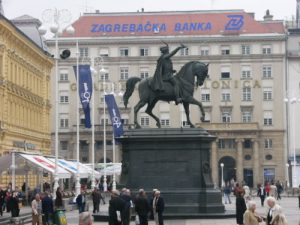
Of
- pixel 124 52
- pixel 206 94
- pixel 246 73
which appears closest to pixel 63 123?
pixel 124 52

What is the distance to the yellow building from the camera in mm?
67312

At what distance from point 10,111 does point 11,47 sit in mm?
5194

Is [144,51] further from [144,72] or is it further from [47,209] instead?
[47,209]

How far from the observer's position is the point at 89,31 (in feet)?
408

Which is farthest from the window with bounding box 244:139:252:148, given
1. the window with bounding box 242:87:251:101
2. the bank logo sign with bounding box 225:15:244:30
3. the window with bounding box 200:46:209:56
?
the bank logo sign with bounding box 225:15:244:30

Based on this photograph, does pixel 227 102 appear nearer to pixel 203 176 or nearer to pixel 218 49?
pixel 218 49

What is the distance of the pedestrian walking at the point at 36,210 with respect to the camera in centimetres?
3406

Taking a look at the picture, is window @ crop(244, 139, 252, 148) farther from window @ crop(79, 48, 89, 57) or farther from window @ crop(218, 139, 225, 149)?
window @ crop(79, 48, 89, 57)

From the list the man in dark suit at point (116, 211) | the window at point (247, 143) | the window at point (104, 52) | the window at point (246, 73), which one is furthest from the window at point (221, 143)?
the man in dark suit at point (116, 211)

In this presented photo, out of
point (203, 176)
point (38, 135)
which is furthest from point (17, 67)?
point (203, 176)

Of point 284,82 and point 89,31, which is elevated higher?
point 89,31

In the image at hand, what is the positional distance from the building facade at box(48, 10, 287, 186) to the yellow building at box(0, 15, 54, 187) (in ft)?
97.6

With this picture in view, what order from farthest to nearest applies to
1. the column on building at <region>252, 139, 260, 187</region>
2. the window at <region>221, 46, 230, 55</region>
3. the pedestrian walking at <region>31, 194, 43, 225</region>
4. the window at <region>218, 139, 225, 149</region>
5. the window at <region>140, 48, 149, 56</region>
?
the window at <region>140, 48, 149, 56</region>, the window at <region>221, 46, 230, 55</region>, the window at <region>218, 139, 225, 149</region>, the column on building at <region>252, 139, 260, 187</region>, the pedestrian walking at <region>31, 194, 43, 225</region>

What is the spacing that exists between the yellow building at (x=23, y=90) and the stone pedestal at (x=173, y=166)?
90.5ft
